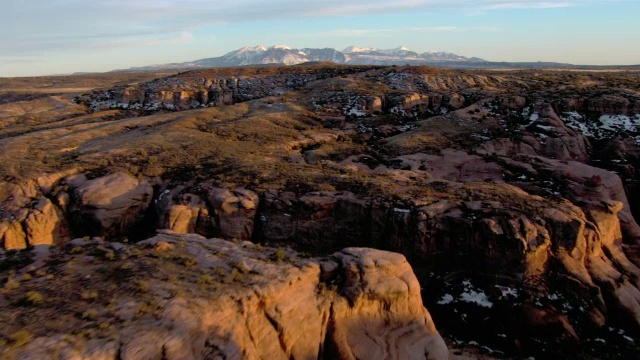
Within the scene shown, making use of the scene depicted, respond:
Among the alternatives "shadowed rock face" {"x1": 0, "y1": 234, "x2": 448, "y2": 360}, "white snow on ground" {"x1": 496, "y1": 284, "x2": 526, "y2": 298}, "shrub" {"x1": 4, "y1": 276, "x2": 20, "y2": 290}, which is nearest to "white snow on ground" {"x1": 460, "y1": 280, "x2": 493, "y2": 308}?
"white snow on ground" {"x1": 496, "y1": 284, "x2": 526, "y2": 298}

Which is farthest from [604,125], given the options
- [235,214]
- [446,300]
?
[235,214]

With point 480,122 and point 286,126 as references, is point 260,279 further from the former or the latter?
point 480,122

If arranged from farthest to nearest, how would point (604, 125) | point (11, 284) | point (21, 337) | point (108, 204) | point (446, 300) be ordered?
point (604, 125) → point (108, 204) → point (446, 300) → point (11, 284) → point (21, 337)

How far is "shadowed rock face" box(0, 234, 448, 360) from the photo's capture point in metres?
12.8

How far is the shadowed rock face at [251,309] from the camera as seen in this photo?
1284 cm

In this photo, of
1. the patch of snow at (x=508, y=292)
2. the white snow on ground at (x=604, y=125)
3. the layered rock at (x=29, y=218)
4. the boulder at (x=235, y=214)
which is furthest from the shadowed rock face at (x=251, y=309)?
the white snow on ground at (x=604, y=125)

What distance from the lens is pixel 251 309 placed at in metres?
15.1

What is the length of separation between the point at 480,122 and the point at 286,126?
75.7 feet

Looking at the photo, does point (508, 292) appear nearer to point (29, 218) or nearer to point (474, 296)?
point (474, 296)

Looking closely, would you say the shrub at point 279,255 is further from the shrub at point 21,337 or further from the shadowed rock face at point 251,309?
the shrub at point 21,337

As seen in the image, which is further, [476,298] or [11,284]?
[476,298]

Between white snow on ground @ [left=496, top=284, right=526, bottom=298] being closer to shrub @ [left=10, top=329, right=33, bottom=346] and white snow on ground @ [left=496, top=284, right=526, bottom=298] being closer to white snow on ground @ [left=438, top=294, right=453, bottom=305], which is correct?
white snow on ground @ [left=438, top=294, right=453, bottom=305]

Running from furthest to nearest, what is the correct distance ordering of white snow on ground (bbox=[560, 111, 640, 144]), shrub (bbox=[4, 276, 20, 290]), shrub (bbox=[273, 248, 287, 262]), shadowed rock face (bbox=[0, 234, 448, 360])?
white snow on ground (bbox=[560, 111, 640, 144])
shrub (bbox=[273, 248, 287, 262])
shrub (bbox=[4, 276, 20, 290])
shadowed rock face (bbox=[0, 234, 448, 360])

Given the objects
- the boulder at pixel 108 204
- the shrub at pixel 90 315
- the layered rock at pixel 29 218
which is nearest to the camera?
the shrub at pixel 90 315
